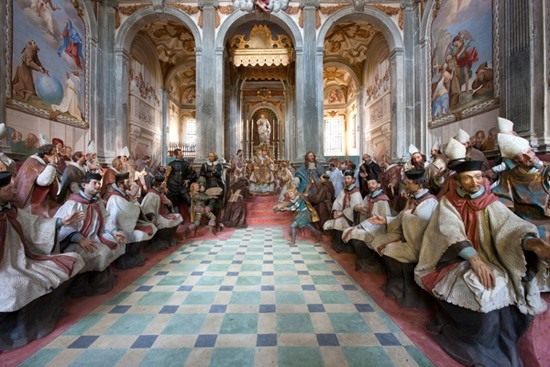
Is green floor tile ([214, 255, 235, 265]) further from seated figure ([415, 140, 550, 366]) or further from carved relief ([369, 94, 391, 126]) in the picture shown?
carved relief ([369, 94, 391, 126])

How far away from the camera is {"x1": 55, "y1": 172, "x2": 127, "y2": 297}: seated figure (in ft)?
9.21

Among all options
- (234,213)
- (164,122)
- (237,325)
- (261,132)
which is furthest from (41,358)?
(164,122)

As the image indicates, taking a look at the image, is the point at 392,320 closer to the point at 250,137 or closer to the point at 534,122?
the point at 534,122

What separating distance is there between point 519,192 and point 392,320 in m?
2.03

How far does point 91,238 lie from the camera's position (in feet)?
9.91

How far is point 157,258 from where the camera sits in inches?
181

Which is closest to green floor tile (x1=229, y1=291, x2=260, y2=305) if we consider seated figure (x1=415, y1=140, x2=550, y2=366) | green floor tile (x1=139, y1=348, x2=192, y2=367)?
green floor tile (x1=139, y1=348, x2=192, y2=367)

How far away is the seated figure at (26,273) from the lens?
6.62ft

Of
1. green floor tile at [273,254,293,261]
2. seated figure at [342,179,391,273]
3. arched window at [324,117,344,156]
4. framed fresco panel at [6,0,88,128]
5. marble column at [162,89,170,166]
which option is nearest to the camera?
seated figure at [342,179,391,273]

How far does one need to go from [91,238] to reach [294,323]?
→ 2477 millimetres

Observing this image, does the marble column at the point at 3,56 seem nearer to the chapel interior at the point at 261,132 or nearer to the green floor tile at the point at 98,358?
the chapel interior at the point at 261,132

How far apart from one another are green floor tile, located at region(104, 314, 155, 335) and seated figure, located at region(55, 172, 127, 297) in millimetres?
659

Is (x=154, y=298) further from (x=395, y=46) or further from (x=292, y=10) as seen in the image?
(x=395, y=46)

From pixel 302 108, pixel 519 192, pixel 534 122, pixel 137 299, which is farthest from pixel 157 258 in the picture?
pixel 534 122
